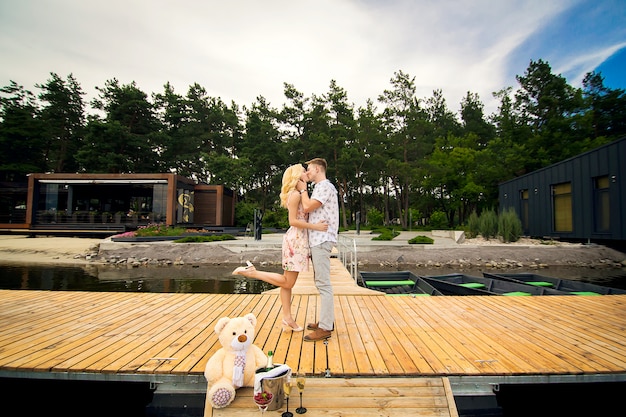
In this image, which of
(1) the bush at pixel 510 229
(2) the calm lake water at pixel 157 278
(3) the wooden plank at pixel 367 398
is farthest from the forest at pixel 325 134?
(3) the wooden plank at pixel 367 398

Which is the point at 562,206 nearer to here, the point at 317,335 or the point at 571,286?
the point at 571,286

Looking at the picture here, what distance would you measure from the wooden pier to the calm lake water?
16.8 feet

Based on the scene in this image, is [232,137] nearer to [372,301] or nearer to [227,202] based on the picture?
[227,202]

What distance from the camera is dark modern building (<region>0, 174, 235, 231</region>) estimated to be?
2294cm

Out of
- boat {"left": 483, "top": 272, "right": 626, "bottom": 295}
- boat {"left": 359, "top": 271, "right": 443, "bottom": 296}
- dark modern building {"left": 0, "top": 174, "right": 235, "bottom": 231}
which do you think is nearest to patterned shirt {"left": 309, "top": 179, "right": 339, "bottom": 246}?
boat {"left": 359, "top": 271, "right": 443, "bottom": 296}

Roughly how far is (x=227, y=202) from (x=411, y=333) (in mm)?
25566

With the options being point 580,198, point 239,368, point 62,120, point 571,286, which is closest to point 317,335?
point 239,368

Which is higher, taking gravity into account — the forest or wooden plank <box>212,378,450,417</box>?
the forest

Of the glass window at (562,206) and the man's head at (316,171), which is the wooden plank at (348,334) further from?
the glass window at (562,206)

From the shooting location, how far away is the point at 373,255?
14.3 meters

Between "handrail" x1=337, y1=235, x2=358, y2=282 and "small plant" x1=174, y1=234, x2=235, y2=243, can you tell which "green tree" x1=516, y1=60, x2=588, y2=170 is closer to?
"handrail" x1=337, y1=235, x2=358, y2=282

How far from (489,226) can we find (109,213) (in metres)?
26.7

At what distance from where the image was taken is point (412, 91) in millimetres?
34156

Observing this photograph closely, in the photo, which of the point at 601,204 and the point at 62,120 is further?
the point at 62,120
